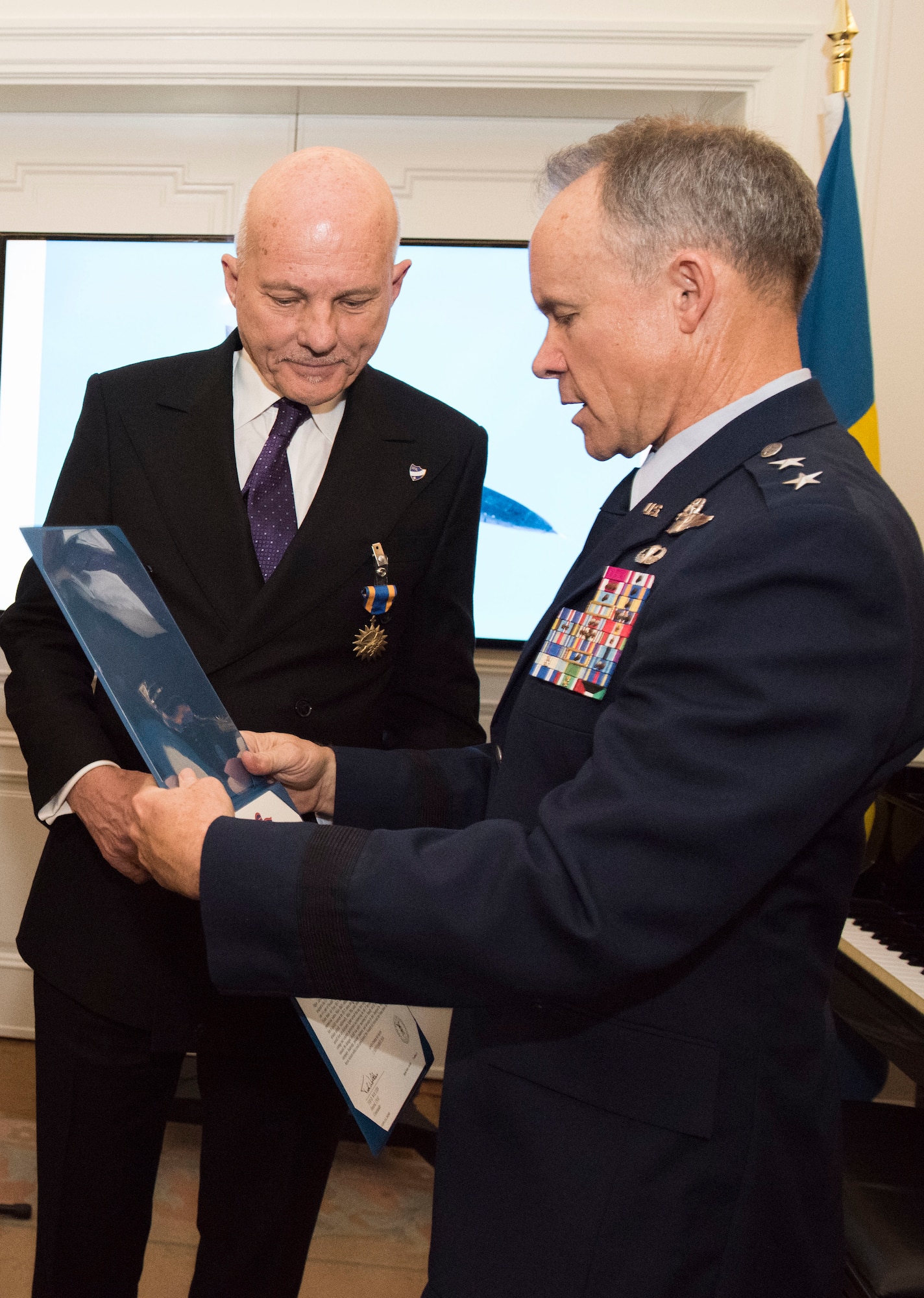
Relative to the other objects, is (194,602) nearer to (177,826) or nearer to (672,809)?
(177,826)

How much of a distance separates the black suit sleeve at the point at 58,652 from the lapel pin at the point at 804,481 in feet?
Answer: 2.97

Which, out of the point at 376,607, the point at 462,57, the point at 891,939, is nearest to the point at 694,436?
the point at 376,607

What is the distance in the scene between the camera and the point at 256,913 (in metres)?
0.82

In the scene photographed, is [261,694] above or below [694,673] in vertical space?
below

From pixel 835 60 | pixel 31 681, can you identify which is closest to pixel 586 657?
pixel 31 681

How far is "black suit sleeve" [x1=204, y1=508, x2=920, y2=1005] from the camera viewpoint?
72 centimetres

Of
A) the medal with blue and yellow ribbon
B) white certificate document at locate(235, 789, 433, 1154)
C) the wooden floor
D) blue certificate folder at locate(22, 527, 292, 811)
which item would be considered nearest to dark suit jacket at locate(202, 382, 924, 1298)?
white certificate document at locate(235, 789, 433, 1154)

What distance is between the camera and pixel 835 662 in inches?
28.1

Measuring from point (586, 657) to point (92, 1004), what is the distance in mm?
852

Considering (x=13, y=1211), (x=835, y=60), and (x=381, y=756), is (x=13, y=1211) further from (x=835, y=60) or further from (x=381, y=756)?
(x=835, y=60)

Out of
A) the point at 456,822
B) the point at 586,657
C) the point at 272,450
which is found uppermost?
the point at 272,450

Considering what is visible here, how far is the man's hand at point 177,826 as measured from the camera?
2.88ft

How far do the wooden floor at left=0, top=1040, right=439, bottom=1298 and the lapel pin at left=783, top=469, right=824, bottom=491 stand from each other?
1889 mm

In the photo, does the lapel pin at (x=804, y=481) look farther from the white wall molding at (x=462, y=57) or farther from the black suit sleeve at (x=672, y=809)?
the white wall molding at (x=462, y=57)
